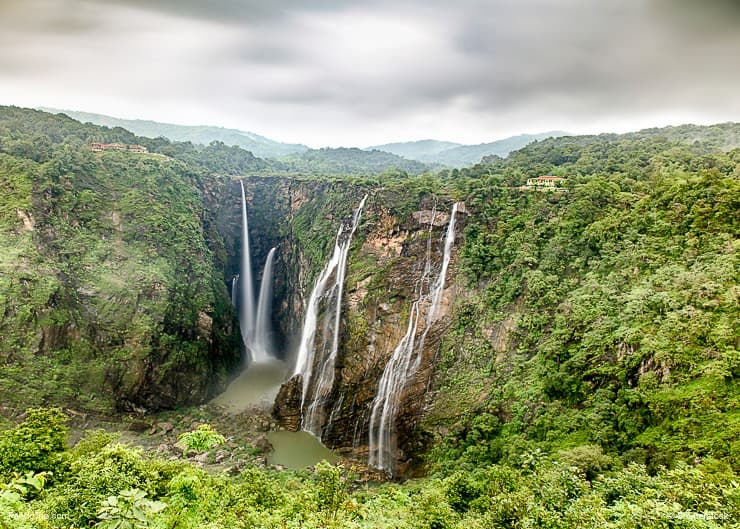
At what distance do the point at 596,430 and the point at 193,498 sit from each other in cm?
1140

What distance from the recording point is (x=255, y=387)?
2589 cm

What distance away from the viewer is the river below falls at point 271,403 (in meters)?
19.4

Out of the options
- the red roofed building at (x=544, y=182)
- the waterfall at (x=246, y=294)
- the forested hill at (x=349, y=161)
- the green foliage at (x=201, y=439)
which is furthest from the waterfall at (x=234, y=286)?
the forested hill at (x=349, y=161)

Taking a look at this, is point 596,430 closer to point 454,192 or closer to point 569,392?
point 569,392

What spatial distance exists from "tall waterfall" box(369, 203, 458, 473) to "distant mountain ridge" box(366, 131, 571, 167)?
70013 millimetres

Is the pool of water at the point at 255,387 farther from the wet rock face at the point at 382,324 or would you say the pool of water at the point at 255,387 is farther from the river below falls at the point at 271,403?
the wet rock face at the point at 382,324

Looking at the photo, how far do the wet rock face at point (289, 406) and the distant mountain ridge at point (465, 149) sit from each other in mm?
73807

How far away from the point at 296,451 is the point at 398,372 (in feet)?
20.5

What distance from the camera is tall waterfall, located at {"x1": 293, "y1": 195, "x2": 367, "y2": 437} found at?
862 inches

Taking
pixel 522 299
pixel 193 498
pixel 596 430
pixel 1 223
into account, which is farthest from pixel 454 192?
pixel 1 223

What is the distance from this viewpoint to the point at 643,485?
27.1 ft

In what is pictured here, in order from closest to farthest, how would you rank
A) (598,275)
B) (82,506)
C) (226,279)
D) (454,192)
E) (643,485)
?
(82,506) < (643,485) < (598,275) < (454,192) < (226,279)

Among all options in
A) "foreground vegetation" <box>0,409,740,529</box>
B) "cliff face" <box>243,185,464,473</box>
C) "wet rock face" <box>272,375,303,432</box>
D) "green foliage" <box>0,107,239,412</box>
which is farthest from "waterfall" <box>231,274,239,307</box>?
"foreground vegetation" <box>0,409,740,529</box>

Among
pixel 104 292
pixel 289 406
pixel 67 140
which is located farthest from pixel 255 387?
pixel 67 140
